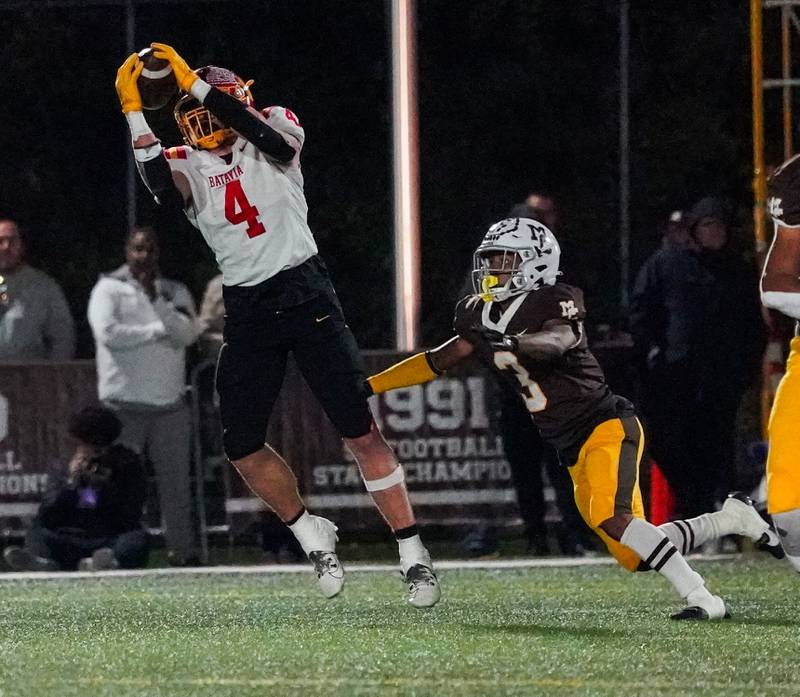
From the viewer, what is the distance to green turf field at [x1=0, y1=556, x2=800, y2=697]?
543 cm

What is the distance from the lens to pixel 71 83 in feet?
54.8

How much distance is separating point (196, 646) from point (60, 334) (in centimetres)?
518

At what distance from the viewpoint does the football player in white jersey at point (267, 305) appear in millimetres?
7180

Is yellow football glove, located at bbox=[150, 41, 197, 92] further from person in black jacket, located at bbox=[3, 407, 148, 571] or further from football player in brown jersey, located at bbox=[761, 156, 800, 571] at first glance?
person in black jacket, located at bbox=[3, 407, 148, 571]

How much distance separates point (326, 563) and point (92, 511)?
10.3 ft

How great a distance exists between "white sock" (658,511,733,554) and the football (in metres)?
2.22

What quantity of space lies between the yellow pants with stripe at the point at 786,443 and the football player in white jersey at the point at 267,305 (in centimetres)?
120

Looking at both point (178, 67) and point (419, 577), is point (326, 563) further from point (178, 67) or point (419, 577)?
point (178, 67)

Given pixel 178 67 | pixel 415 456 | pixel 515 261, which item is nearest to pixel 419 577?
pixel 515 261

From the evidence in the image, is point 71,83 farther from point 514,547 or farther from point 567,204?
point 514,547

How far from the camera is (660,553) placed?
21.8ft

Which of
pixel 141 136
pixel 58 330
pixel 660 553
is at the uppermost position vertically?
pixel 141 136

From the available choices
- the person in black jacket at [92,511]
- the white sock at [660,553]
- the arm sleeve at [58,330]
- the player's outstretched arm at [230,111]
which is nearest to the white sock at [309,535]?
the white sock at [660,553]

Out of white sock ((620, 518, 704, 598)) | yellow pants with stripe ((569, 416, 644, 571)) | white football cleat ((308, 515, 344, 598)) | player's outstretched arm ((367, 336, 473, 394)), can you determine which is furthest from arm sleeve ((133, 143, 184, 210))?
white sock ((620, 518, 704, 598))
